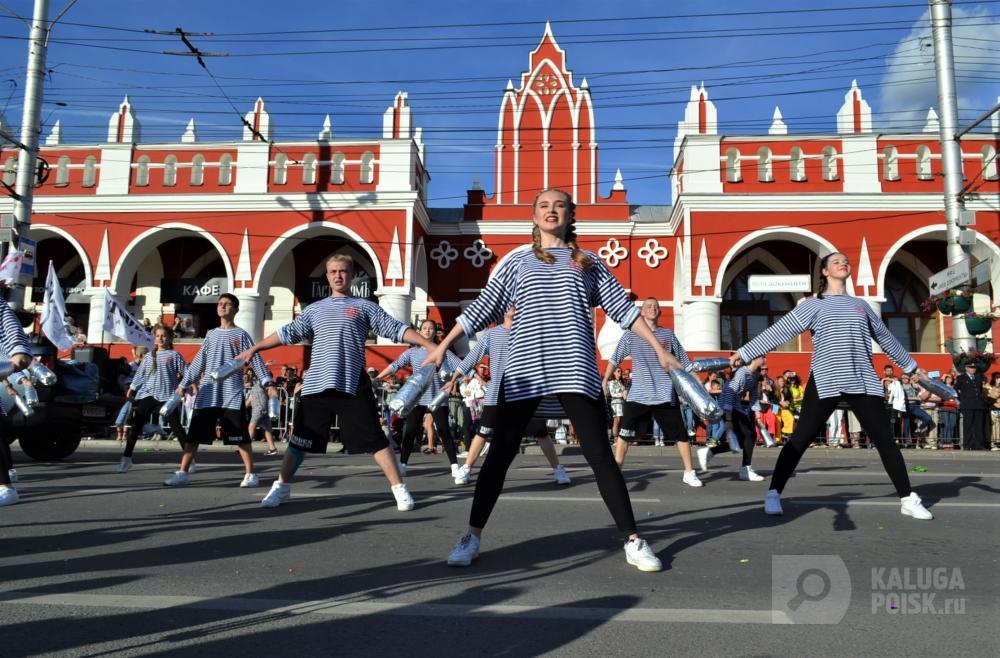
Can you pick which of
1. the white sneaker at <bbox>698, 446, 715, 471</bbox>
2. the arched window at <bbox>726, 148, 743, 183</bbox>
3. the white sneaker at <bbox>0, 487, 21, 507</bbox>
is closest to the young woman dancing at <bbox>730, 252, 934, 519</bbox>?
the white sneaker at <bbox>698, 446, 715, 471</bbox>

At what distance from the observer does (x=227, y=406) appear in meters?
7.32

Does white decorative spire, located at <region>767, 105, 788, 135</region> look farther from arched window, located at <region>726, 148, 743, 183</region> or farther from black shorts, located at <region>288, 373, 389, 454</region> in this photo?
black shorts, located at <region>288, 373, 389, 454</region>

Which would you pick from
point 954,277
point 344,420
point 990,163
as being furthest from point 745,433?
point 990,163

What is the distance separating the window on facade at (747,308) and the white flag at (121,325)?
17695 mm

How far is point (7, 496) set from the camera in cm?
593

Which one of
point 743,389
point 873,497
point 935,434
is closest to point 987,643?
point 873,497

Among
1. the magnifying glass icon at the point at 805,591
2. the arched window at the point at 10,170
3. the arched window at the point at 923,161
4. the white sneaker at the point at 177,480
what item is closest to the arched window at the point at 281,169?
the arched window at the point at 10,170

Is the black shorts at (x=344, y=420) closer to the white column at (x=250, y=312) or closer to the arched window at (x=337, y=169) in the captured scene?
the white column at (x=250, y=312)

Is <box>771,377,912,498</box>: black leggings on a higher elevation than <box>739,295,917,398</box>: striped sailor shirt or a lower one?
lower

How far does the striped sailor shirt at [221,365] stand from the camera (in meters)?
7.30

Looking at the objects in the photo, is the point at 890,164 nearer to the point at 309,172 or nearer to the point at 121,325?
the point at 309,172

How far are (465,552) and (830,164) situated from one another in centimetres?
2309

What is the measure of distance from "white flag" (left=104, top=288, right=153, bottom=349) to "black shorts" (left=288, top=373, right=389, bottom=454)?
1419 cm

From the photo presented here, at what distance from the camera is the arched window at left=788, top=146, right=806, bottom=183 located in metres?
23.4
